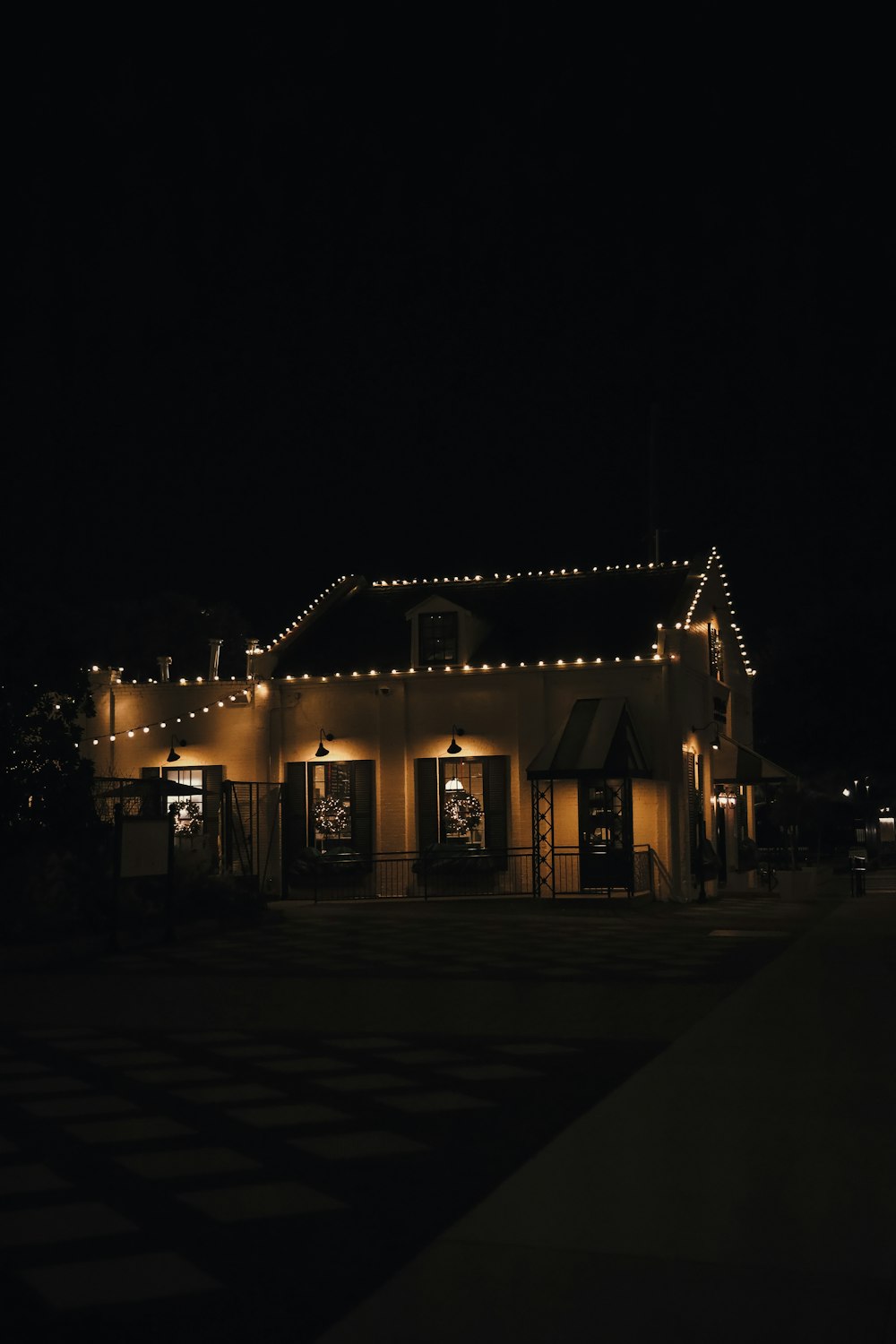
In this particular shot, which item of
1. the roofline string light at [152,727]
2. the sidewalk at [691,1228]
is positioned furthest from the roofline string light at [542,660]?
the sidewalk at [691,1228]

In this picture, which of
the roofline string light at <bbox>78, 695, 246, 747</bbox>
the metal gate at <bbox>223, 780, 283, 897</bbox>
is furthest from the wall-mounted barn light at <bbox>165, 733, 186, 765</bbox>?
the metal gate at <bbox>223, 780, 283, 897</bbox>

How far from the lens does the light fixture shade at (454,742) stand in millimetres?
28781

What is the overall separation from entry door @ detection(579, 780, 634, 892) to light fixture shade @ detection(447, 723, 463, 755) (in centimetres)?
267

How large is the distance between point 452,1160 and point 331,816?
23.0 meters

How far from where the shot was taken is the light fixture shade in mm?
28781

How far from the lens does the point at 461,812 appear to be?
1139 inches

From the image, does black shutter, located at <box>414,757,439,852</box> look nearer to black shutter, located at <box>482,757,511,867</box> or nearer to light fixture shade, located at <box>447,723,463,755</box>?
light fixture shade, located at <box>447,723,463,755</box>

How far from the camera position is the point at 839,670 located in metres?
51.4

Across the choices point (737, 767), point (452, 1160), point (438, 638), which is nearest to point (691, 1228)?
point (452, 1160)

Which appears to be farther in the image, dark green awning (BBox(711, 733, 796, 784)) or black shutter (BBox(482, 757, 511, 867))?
dark green awning (BBox(711, 733, 796, 784))

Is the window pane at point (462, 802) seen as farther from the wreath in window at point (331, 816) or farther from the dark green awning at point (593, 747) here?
the wreath in window at point (331, 816)

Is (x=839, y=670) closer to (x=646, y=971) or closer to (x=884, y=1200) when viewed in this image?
(x=646, y=971)

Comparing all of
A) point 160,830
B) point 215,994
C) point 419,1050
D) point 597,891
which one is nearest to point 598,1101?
point 419,1050

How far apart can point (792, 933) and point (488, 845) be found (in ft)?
31.5
